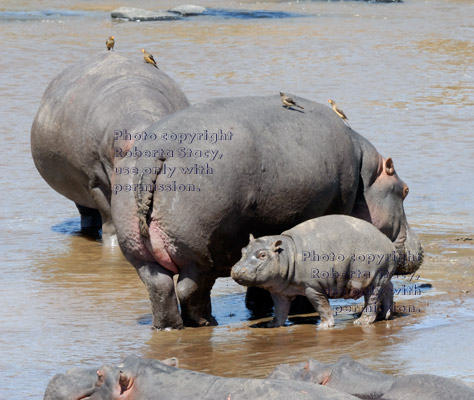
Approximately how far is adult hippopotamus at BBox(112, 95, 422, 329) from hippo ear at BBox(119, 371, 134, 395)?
2.62m

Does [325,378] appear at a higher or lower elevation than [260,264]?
higher

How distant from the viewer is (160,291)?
23.9ft

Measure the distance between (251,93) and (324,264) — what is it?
9.96 metres

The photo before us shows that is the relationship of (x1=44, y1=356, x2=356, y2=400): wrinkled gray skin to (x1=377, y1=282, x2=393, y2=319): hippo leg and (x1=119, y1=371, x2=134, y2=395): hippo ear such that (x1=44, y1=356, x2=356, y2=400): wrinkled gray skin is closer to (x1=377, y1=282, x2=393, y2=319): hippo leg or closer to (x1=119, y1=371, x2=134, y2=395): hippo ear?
(x1=119, y1=371, x2=134, y2=395): hippo ear

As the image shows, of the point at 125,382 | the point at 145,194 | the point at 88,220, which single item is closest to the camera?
the point at 125,382

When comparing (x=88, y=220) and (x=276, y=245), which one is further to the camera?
(x=88, y=220)

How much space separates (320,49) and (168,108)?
12829 millimetres

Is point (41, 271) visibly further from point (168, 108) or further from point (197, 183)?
point (197, 183)

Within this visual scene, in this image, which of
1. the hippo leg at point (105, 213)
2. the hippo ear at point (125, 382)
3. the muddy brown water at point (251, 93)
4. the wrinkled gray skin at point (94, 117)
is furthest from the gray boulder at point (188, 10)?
the hippo ear at point (125, 382)

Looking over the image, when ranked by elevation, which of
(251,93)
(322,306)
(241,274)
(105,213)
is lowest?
(251,93)

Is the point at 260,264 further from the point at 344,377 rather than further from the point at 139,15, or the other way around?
the point at 139,15

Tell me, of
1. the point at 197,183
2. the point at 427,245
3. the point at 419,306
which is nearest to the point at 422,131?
the point at 427,245

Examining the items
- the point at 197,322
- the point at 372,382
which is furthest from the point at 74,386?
the point at 197,322

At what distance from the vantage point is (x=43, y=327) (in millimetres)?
7492
